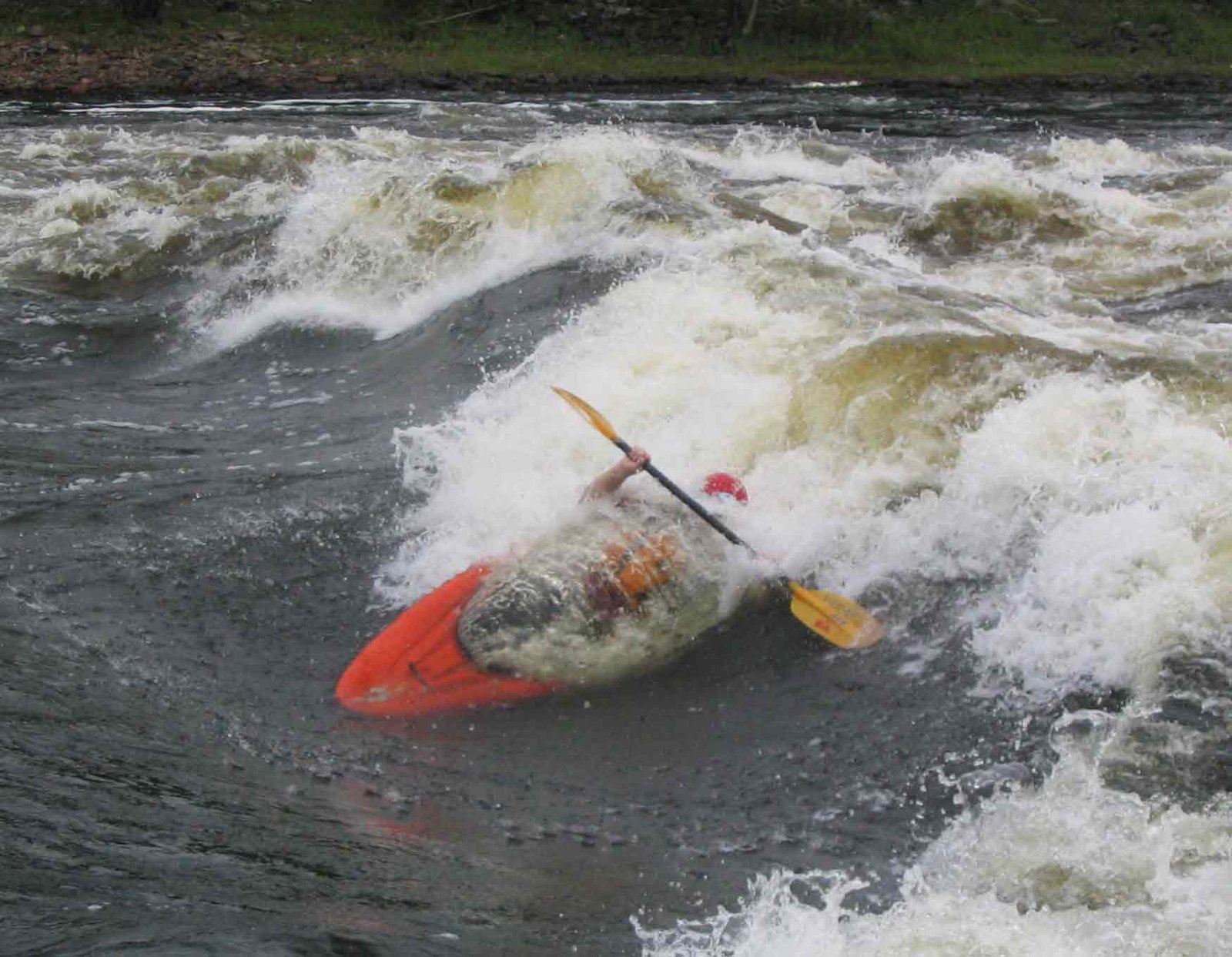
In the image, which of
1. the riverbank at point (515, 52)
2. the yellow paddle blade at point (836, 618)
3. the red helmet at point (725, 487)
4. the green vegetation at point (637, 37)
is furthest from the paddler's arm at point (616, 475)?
the green vegetation at point (637, 37)

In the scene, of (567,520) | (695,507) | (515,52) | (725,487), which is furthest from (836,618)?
(515,52)

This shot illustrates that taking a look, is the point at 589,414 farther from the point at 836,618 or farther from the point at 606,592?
the point at 836,618

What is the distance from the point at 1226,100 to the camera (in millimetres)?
20641

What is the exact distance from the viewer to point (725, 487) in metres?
7.02

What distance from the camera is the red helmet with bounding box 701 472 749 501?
7.02m

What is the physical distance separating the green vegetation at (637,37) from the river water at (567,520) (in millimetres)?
9718

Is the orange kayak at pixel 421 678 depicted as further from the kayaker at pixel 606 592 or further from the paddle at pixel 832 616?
the paddle at pixel 832 616

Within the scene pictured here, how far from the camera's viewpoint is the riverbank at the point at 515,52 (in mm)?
20625

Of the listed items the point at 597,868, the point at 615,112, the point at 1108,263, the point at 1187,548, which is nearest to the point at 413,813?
the point at 597,868

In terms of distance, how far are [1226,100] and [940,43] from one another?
478 cm

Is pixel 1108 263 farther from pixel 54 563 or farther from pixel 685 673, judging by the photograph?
pixel 54 563

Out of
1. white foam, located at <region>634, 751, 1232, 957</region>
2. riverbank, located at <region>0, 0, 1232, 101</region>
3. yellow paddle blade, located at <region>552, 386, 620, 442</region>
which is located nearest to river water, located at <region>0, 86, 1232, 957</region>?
white foam, located at <region>634, 751, 1232, 957</region>

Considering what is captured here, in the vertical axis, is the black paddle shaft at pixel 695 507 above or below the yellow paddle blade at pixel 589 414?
below

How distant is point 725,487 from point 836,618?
979mm
